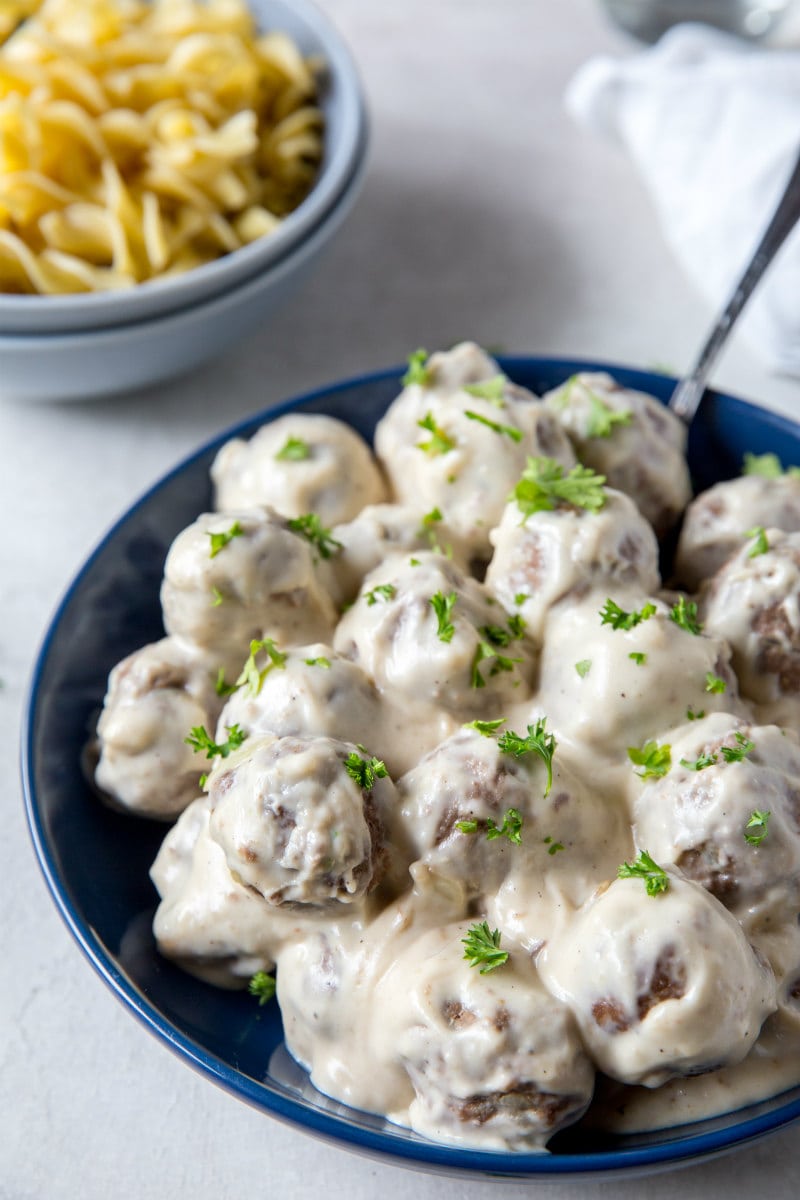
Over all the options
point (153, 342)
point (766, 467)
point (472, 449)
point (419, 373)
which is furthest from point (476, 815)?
point (153, 342)

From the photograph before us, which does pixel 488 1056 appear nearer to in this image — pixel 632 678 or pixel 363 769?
pixel 363 769

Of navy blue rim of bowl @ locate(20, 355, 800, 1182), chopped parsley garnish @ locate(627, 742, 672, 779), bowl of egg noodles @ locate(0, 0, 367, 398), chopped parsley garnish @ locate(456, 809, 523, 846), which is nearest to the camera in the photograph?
navy blue rim of bowl @ locate(20, 355, 800, 1182)

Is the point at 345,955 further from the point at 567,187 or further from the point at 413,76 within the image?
the point at 413,76

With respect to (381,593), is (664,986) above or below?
below

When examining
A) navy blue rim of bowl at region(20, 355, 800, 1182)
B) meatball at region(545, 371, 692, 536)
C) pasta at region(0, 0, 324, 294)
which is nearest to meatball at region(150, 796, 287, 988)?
navy blue rim of bowl at region(20, 355, 800, 1182)

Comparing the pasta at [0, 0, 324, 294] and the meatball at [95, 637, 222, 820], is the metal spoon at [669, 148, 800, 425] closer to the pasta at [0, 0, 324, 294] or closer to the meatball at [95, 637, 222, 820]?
the pasta at [0, 0, 324, 294]

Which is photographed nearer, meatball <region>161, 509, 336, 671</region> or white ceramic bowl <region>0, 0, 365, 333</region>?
meatball <region>161, 509, 336, 671</region>

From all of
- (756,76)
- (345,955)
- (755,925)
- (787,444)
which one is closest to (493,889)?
(345,955)

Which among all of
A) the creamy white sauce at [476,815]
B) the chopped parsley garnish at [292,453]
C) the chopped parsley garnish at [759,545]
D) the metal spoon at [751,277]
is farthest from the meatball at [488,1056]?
the metal spoon at [751,277]
